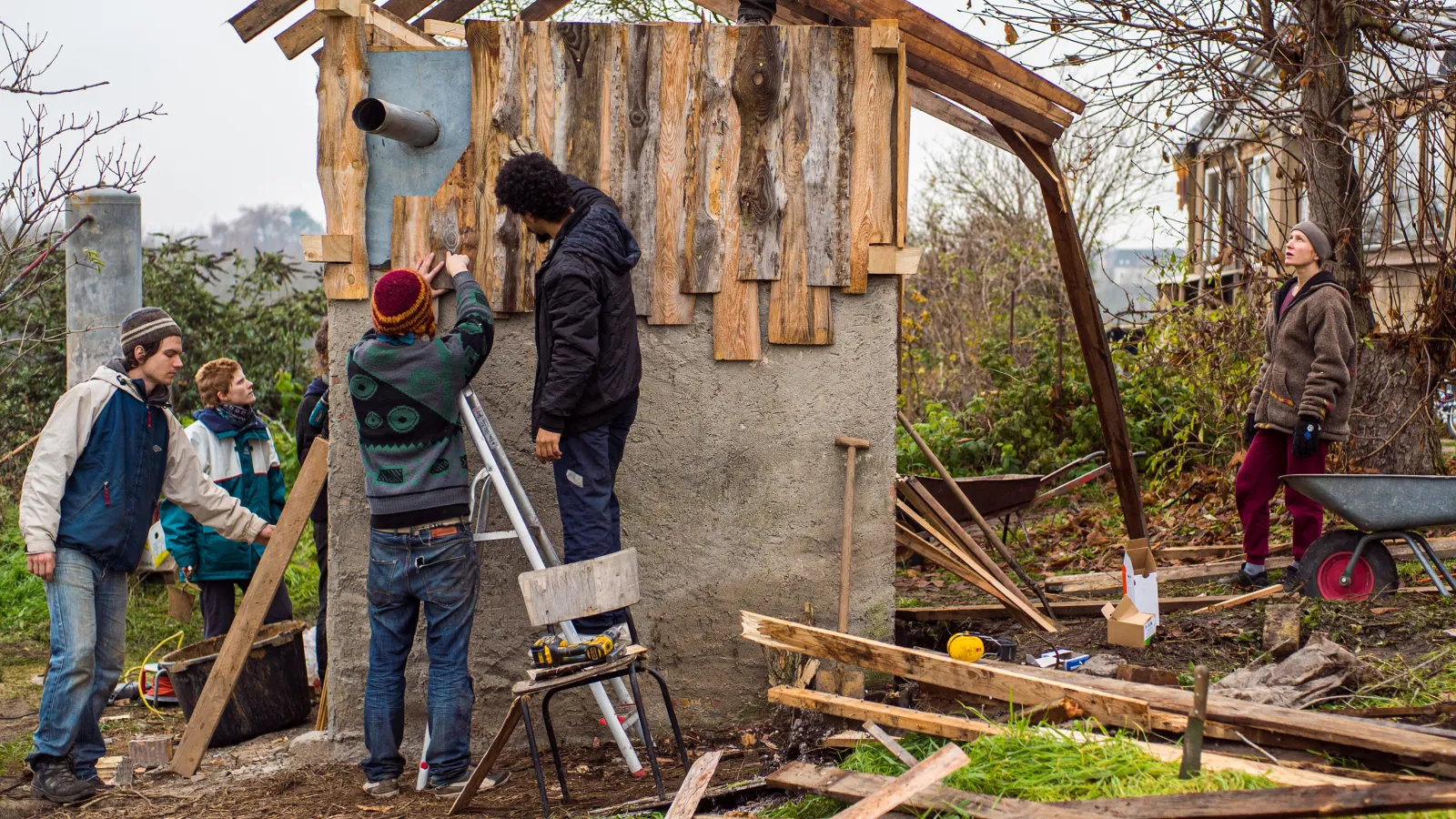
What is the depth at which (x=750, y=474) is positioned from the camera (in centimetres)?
535

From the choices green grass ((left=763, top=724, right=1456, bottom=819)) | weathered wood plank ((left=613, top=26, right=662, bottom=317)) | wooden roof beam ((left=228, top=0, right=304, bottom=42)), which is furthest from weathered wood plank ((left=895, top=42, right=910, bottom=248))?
wooden roof beam ((left=228, top=0, right=304, bottom=42))

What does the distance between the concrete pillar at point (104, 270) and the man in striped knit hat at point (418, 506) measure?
363cm

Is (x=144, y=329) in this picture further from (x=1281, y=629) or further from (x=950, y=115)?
(x=1281, y=629)

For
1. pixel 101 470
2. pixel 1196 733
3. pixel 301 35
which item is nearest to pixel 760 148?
pixel 301 35

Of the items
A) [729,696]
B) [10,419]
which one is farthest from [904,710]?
[10,419]

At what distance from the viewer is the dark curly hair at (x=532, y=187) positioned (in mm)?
4777

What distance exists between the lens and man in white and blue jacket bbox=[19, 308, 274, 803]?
496 centimetres

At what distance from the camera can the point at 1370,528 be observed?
19.2 feet

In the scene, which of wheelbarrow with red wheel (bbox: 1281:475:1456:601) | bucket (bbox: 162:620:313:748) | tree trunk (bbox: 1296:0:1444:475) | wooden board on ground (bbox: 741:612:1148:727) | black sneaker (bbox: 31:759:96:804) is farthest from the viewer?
tree trunk (bbox: 1296:0:1444:475)

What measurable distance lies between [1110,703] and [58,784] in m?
4.11

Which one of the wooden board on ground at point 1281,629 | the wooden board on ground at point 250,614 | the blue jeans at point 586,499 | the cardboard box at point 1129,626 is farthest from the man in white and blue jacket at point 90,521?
the wooden board on ground at point 1281,629

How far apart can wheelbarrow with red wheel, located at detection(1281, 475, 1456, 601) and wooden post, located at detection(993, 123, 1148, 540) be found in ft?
3.10

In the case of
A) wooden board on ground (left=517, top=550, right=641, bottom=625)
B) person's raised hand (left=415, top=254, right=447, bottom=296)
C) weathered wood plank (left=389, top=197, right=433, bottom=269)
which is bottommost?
wooden board on ground (left=517, top=550, right=641, bottom=625)

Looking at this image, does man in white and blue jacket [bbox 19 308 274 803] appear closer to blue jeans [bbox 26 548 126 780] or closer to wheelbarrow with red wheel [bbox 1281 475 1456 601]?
blue jeans [bbox 26 548 126 780]
